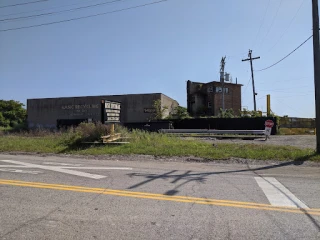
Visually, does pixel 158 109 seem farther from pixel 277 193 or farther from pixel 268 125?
pixel 277 193

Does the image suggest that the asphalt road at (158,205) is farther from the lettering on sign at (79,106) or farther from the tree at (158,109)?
the lettering on sign at (79,106)

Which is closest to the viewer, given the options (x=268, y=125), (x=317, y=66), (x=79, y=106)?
(x=317, y=66)

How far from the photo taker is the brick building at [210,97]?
5506 cm

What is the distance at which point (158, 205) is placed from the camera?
515 cm

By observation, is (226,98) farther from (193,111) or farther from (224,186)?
(224,186)

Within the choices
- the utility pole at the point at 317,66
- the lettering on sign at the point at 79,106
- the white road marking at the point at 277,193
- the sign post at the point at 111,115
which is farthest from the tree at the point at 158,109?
the white road marking at the point at 277,193

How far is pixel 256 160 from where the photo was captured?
1119 centimetres

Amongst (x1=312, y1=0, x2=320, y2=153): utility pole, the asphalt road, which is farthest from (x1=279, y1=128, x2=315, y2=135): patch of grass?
the asphalt road

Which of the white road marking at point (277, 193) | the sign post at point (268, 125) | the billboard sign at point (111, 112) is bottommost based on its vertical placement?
the white road marking at point (277, 193)

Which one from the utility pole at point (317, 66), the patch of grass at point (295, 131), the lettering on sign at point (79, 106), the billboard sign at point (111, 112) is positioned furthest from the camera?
the lettering on sign at point (79, 106)

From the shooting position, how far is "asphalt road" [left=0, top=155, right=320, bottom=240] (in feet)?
13.1

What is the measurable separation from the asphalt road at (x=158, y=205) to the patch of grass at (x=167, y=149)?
10.9 feet

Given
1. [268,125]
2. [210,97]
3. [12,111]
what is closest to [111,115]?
[268,125]

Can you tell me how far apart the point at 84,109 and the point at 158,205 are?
4208cm
